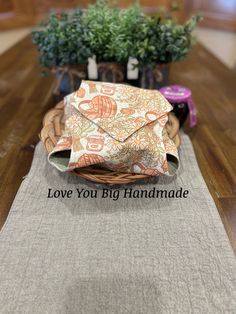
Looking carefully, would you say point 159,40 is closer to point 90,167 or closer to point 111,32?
point 111,32

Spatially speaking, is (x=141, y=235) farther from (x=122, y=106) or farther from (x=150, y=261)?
(x=122, y=106)

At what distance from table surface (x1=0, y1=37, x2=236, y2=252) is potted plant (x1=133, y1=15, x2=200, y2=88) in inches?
8.2

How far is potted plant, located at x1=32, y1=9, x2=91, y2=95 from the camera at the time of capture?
76 cm

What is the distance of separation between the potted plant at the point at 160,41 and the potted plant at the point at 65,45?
0.15 metres

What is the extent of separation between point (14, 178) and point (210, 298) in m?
0.46

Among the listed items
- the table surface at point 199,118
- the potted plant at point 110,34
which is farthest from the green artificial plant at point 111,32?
the table surface at point 199,118

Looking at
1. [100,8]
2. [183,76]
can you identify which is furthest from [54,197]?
[183,76]

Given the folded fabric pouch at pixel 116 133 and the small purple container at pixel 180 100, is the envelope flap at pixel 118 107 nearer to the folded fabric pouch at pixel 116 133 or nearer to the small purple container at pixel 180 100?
the folded fabric pouch at pixel 116 133

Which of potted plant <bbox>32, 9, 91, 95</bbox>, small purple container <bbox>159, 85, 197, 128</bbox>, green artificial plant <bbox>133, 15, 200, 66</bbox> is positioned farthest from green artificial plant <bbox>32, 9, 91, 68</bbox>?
small purple container <bbox>159, 85, 197, 128</bbox>

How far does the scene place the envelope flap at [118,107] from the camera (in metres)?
0.53

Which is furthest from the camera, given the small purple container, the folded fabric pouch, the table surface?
the small purple container

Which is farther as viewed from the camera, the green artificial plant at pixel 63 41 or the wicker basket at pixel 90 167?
the green artificial plant at pixel 63 41

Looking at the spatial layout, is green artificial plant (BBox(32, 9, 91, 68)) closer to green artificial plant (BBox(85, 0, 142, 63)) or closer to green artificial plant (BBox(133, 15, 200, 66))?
green artificial plant (BBox(85, 0, 142, 63))

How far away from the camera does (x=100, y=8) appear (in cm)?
84
